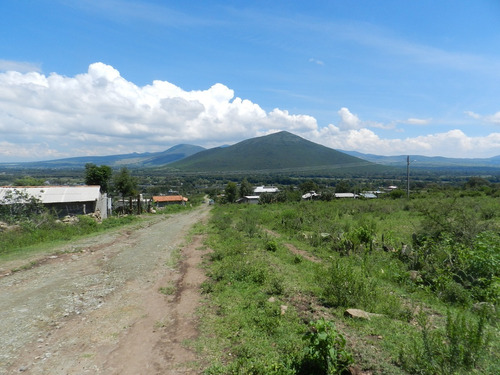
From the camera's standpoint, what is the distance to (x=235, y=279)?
7996 mm

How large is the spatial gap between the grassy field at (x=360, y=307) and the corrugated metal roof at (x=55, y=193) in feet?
53.1

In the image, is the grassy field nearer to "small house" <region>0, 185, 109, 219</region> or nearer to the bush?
the bush

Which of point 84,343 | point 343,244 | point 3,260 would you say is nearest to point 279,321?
point 84,343

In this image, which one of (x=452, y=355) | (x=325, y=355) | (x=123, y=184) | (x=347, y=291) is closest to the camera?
(x=452, y=355)

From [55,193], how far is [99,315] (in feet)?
61.9

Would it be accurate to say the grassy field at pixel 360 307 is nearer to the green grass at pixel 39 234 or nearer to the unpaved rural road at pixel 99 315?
the unpaved rural road at pixel 99 315

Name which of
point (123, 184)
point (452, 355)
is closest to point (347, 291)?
point (452, 355)

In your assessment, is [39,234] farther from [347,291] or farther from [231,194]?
[231,194]

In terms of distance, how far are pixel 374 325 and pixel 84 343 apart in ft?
17.2

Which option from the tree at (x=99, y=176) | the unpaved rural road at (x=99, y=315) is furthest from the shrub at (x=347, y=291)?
the tree at (x=99, y=176)

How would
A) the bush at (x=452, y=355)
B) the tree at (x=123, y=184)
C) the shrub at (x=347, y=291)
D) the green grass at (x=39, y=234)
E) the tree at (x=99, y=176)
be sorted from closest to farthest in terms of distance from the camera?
the bush at (x=452, y=355), the shrub at (x=347, y=291), the green grass at (x=39, y=234), the tree at (x=99, y=176), the tree at (x=123, y=184)

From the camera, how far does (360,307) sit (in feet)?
19.5

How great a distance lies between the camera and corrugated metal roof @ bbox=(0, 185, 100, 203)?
19.2m

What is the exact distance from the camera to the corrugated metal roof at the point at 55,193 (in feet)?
63.0
